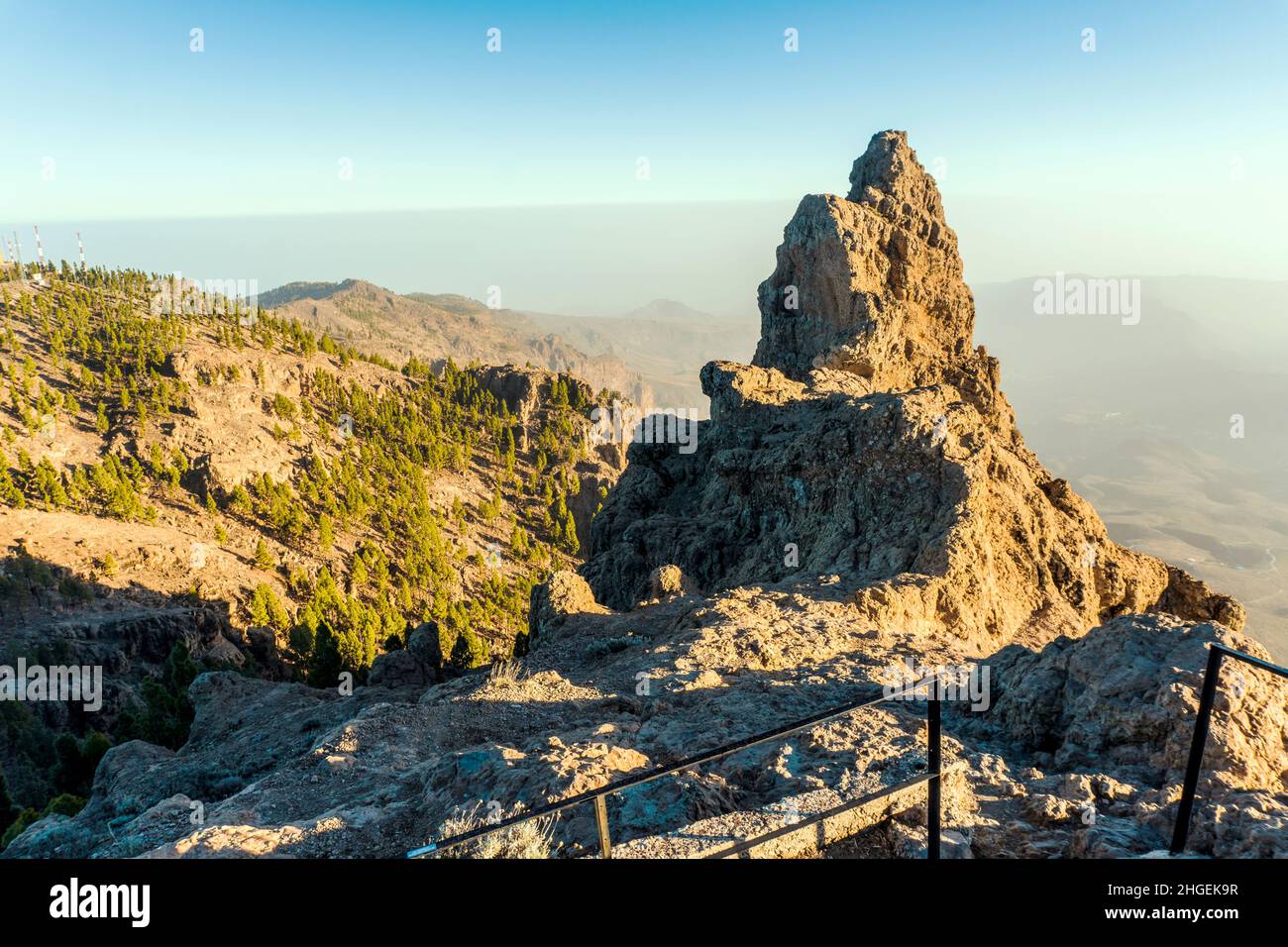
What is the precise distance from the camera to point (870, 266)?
44219mm

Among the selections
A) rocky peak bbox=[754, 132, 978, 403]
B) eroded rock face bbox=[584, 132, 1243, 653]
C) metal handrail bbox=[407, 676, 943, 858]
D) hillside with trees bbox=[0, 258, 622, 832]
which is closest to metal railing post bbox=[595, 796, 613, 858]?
metal handrail bbox=[407, 676, 943, 858]

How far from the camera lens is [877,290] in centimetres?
4381

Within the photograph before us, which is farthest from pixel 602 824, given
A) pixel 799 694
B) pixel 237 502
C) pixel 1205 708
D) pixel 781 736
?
pixel 237 502

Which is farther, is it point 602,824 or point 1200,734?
point 1200,734

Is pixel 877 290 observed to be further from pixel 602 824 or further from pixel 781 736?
pixel 602 824

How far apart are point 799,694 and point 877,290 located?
3497cm

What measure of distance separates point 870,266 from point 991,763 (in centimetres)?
3909

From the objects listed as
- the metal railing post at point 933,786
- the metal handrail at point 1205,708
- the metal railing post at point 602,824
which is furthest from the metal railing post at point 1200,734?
the metal railing post at point 602,824

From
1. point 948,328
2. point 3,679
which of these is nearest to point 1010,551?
point 948,328

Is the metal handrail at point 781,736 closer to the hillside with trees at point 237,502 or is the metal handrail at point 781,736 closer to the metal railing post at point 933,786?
the metal railing post at point 933,786

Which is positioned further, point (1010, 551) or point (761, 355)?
point (761, 355)
